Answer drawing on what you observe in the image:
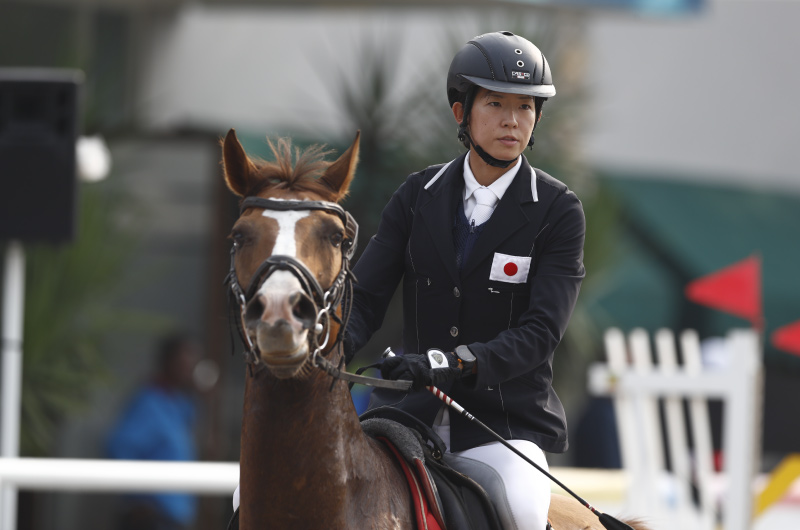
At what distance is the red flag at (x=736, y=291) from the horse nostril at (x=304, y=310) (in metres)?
5.20

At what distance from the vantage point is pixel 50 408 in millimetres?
9148

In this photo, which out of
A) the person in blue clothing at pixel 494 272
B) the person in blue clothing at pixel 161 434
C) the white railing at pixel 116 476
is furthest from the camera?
the person in blue clothing at pixel 161 434

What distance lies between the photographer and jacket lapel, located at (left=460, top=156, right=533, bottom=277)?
3.38 m

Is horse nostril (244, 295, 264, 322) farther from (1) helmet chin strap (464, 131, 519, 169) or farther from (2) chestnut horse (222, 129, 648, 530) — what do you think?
(1) helmet chin strap (464, 131, 519, 169)

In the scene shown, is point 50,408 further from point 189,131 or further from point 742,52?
point 742,52

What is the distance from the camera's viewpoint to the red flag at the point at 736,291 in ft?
24.9

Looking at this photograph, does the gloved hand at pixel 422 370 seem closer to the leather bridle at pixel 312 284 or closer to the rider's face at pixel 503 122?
the leather bridle at pixel 312 284

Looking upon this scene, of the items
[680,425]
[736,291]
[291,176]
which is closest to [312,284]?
[291,176]

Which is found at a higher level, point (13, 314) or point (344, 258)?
point (344, 258)

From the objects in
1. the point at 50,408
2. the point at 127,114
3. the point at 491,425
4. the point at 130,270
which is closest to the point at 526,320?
the point at 491,425

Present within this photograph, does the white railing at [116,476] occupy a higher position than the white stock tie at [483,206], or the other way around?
the white stock tie at [483,206]

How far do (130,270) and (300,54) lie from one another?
369 cm

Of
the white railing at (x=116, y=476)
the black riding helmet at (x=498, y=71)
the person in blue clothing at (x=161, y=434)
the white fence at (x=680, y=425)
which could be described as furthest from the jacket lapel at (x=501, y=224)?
the person in blue clothing at (x=161, y=434)

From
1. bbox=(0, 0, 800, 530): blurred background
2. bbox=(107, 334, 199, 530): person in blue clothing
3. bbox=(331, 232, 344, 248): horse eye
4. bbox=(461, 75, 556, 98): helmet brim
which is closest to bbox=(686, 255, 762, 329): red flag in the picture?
bbox=(0, 0, 800, 530): blurred background
